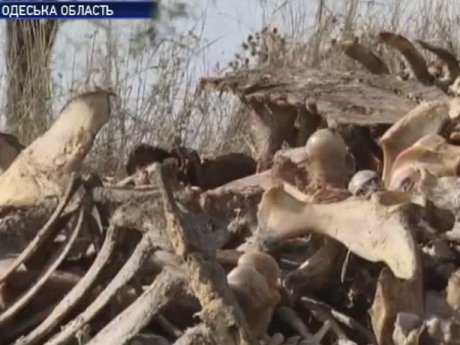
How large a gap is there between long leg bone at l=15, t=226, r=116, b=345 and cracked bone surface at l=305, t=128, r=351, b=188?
32cm

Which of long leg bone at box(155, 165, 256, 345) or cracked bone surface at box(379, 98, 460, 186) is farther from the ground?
cracked bone surface at box(379, 98, 460, 186)

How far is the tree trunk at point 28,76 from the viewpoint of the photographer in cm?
426

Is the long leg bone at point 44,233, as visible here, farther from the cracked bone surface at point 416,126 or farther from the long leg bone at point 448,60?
the long leg bone at point 448,60

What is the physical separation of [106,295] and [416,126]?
64 centimetres

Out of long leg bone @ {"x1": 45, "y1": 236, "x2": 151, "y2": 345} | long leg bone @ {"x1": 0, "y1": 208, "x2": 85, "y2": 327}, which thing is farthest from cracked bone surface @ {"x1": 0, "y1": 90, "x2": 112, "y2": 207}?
long leg bone @ {"x1": 45, "y1": 236, "x2": 151, "y2": 345}

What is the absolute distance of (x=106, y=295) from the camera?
1.66 meters

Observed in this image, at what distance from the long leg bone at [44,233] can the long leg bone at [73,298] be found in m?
0.09

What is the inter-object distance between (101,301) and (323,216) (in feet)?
0.97

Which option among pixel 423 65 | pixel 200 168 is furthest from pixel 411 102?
pixel 200 168

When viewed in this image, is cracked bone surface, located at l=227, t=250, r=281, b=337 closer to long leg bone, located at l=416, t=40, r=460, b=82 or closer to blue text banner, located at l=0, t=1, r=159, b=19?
long leg bone, located at l=416, t=40, r=460, b=82

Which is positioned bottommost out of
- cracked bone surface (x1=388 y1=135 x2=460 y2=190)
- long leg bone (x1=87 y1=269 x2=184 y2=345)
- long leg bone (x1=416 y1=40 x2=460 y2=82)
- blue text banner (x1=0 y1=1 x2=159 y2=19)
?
long leg bone (x1=87 y1=269 x2=184 y2=345)

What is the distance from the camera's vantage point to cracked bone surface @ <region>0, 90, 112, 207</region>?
74.9 inches

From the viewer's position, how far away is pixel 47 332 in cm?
169

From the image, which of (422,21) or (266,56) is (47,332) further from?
(422,21)
